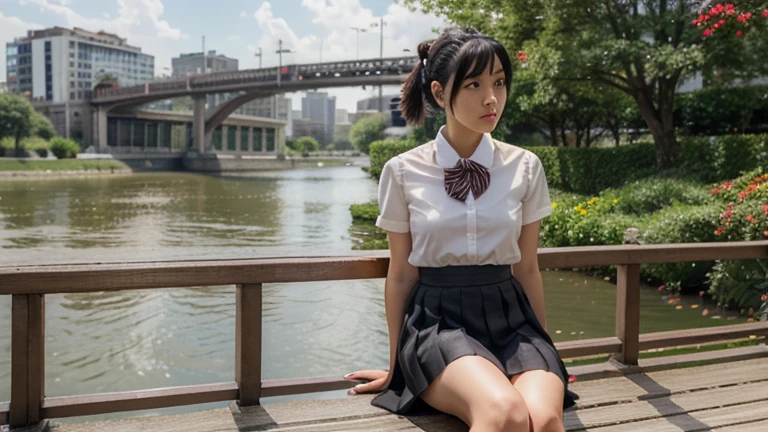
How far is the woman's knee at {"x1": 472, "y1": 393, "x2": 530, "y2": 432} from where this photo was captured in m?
1.64

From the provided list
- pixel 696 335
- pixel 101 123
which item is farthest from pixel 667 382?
pixel 101 123

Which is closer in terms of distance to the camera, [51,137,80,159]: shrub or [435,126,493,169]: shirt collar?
Answer: [435,126,493,169]: shirt collar

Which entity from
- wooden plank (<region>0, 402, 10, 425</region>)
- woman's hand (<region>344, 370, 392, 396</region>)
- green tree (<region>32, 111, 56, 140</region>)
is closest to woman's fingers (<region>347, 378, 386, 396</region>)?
woman's hand (<region>344, 370, 392, 396</region>)

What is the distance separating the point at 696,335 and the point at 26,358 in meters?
2.44

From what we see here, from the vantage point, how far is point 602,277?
Result: 8422mm

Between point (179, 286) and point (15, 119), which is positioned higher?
point (15, 119)

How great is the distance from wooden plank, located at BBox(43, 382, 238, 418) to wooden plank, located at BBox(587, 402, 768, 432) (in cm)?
111

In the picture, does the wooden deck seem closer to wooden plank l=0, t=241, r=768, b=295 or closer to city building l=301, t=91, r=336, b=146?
wooden plank l=0, t=241, r=768, b=295

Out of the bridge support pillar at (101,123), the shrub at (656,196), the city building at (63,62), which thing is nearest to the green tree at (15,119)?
the bridge support pillar at (101,123)

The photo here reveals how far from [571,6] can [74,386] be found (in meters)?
9.31

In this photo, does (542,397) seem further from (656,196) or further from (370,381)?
(656,196)

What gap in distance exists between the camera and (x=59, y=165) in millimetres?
34375

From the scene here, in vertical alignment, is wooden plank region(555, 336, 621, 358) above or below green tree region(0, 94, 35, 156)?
below

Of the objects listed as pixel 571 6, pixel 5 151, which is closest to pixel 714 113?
pixel 571 6
